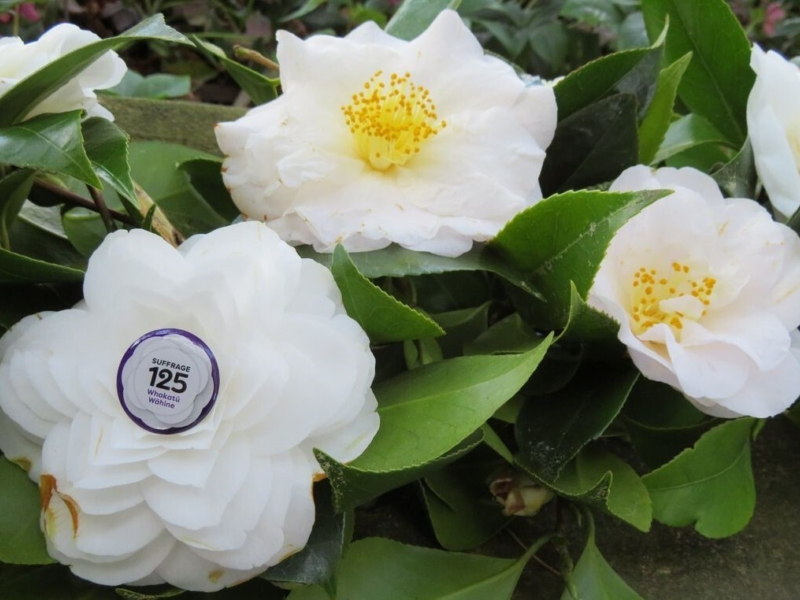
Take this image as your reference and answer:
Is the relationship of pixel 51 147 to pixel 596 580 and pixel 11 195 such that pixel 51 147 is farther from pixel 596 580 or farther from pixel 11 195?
pixel 596 580

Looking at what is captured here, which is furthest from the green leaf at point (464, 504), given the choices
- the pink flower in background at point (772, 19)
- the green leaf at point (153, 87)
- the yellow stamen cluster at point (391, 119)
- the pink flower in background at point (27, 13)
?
the pink flower in background at point (772, 19)

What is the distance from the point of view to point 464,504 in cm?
57

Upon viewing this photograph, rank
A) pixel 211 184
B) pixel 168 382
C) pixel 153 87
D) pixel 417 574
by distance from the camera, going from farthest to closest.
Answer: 1. pixel 153 87
2. pixel 211 184
3. pixel 417 574
4. pixel 168 382

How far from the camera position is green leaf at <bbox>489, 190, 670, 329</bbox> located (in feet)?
1.51

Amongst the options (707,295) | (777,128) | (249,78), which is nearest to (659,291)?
(707,295)

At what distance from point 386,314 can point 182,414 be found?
126mm

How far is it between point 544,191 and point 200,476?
343mm

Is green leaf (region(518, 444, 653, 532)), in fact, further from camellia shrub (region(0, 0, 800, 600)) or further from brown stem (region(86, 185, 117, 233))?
brown stem (region(86, 185, 117, 233))

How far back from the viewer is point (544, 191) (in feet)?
2.05

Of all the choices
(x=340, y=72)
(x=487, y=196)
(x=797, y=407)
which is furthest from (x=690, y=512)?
(x=340, y=72)

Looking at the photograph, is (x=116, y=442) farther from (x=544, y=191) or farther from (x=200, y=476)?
(x=544, y=191)

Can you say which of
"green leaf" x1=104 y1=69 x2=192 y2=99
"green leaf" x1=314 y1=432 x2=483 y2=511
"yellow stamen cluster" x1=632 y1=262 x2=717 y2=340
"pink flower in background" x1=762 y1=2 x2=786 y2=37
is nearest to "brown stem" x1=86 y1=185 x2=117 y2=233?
"green leaf" x1=314 y1=432 x2=483 y2=511

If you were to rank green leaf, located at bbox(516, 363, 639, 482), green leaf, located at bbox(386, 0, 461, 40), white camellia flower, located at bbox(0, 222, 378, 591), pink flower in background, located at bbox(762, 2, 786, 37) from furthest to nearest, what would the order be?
1. pink flower in background, located at bbox(762, 2, 786, 37)
2. green leaf, located at bbox(386, 0, 461, 40)
3. green leaf, located at bbox(516, 363, 639, 482)
4. white camellia flower, located at bbox(0, 222, 378, 591)

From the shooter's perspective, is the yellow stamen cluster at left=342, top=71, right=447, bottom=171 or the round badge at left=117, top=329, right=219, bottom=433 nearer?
the round badge at left=117, top=329, right=219, bottom=433
